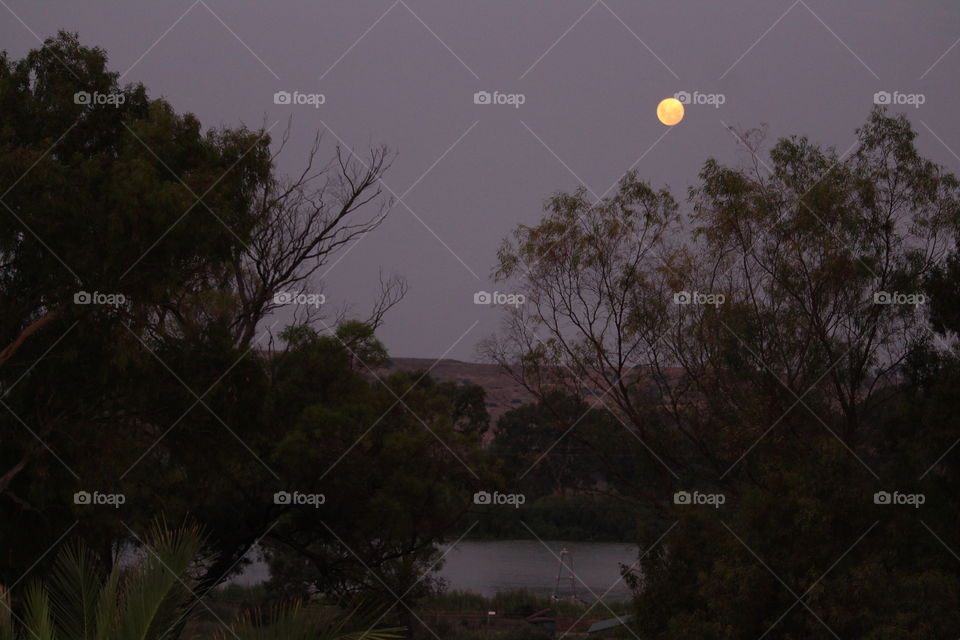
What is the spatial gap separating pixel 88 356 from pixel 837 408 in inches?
419

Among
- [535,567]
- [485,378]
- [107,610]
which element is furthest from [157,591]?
[535,567]

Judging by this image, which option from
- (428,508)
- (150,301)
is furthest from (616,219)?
(150,301)

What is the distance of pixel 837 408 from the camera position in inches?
580

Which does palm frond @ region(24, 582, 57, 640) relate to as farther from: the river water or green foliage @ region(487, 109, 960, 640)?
the river water

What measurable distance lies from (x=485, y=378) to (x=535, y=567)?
6.32 meters

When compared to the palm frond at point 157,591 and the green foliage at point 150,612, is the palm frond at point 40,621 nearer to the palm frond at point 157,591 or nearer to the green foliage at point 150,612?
the green foliage at point 150,612

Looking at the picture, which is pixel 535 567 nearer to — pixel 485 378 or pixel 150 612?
pixel 485 378

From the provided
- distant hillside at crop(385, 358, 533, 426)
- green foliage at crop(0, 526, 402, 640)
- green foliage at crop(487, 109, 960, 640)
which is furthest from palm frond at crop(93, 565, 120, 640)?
distant hillside at crop(385, 358, 533, 426)

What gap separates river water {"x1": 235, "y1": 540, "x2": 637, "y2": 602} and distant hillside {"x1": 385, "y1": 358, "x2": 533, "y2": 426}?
10.2ft

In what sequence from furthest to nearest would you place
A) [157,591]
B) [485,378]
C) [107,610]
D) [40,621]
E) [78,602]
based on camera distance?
[485,378] → [78,602] → [107,610] → [157,591] → [40,621]

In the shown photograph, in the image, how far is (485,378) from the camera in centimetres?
2019

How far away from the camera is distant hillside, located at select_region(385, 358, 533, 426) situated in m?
17.6

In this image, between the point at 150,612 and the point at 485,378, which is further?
→ the point at 485,378

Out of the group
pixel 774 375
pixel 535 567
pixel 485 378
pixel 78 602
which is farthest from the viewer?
pixel 535 567
